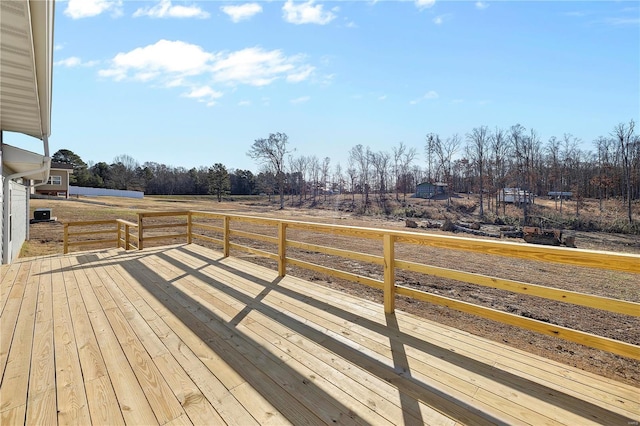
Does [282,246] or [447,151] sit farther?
[447,151]

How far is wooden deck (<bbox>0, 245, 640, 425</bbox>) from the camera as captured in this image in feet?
5.31

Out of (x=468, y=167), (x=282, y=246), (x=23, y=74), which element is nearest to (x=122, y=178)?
(x=468, y=167)

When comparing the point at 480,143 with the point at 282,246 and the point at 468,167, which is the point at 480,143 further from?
the point at 282,246

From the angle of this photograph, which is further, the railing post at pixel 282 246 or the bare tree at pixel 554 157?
the bare tree at pixel 554 157

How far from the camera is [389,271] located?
120 inches

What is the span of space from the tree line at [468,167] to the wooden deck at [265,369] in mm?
27274

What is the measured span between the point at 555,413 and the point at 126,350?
2.96 metres

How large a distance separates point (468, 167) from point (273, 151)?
81.4 ft

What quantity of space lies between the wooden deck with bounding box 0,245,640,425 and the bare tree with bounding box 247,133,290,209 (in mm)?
32769

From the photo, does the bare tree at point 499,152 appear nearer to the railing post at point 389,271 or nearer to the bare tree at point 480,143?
the bare tree at point 480,143

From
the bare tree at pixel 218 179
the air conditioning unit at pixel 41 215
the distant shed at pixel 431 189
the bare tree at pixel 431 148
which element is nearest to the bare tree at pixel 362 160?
the bare tree at pixel 431 148

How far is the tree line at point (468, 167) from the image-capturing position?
1129 inches

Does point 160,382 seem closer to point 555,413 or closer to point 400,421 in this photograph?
point 400,421

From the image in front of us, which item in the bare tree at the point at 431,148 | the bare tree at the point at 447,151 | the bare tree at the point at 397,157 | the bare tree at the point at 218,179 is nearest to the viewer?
the bare tree at the point at 447,151
